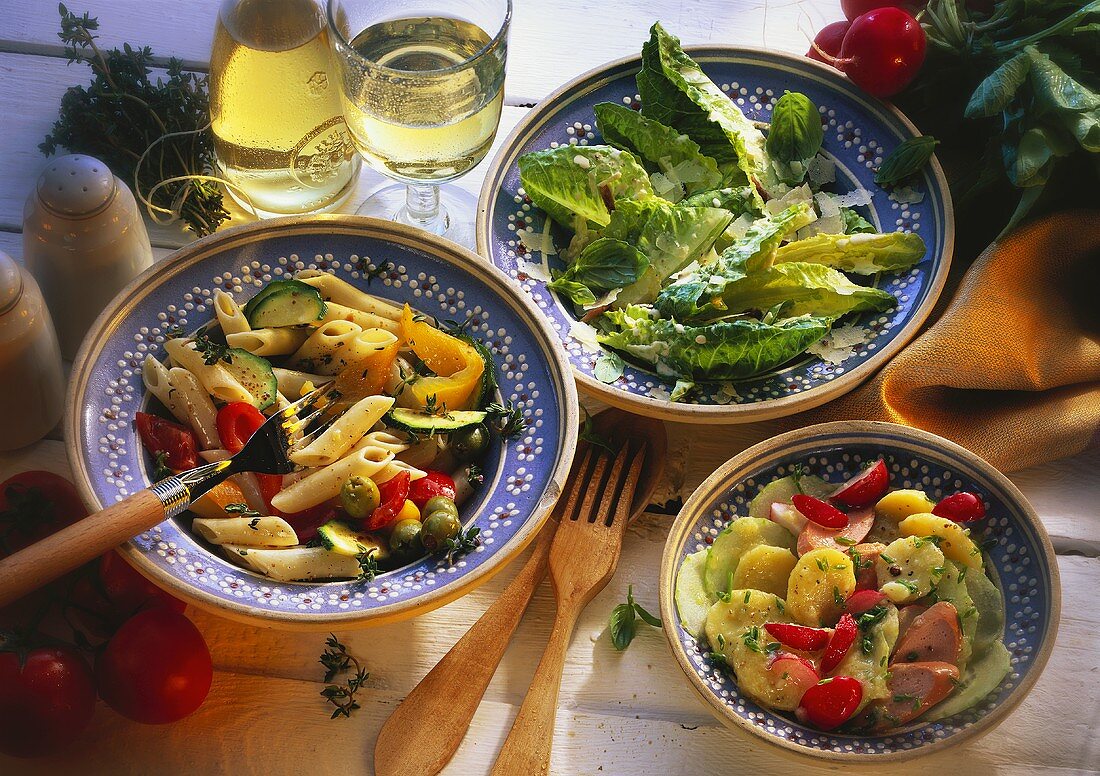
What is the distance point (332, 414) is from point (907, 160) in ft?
3.85

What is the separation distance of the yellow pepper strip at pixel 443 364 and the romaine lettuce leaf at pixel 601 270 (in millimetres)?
295

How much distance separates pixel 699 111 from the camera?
6.93ft

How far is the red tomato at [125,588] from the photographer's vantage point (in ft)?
5.23

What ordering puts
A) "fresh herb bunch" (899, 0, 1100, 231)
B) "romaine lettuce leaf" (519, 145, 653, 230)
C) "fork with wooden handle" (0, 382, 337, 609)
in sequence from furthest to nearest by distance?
"romaine lettuce leaf" (519, 145, 653, 230) → "fresh herb bunch" (899, 0, 1100, 231) → "fork with wooden handle" (0, 382, 337, 609)

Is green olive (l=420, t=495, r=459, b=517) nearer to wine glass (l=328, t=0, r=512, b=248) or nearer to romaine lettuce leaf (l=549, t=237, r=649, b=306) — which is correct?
romaine lettuce leaf (l=549, t=237, r=649, b=306)

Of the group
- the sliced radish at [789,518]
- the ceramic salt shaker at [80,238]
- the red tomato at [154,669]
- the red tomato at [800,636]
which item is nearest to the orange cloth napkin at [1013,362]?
the sliced radish at [789,518]

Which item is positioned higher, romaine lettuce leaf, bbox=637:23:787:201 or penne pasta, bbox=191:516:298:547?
romaine lettuce leaf, bbox=637:23:787:201

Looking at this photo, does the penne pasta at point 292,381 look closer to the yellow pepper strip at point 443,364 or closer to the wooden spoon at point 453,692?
the yellow pepper strip at point 443,364

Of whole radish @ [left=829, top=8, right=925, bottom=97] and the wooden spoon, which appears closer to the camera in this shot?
the wooden spoon

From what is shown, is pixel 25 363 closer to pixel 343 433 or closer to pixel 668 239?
pixel 343 433

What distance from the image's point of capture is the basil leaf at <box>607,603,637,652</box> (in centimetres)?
167

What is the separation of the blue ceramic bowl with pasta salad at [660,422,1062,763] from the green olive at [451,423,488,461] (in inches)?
12.7

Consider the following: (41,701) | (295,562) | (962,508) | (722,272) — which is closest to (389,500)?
(295,562)

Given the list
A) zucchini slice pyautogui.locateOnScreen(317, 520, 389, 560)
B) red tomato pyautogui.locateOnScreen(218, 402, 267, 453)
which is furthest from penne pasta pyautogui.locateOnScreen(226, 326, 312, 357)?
zucchini slice pyautogui.locateOnScreen(317, 520, 389, 560)
